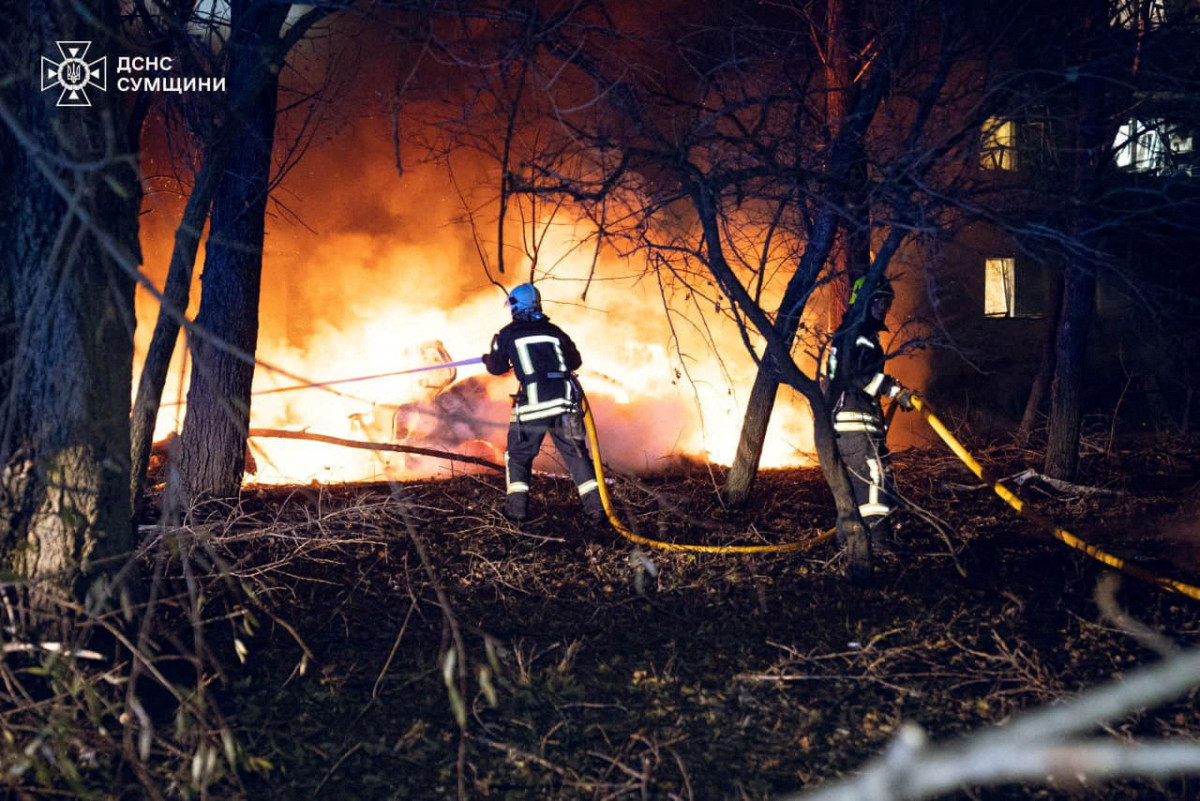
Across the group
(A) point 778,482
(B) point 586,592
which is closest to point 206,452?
(B) point 586,592

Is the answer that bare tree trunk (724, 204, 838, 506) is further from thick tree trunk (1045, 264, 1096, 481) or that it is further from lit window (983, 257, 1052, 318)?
lit window (983, 257, 1052, 318)

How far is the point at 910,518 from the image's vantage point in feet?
24.0

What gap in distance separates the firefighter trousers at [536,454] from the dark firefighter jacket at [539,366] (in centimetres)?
8

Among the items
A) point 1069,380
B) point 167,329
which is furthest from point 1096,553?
point 167,329

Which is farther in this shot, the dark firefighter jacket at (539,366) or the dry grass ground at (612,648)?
the dark firefighter jacket at (539,366)

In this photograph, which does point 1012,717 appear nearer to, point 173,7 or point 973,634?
point 973,634

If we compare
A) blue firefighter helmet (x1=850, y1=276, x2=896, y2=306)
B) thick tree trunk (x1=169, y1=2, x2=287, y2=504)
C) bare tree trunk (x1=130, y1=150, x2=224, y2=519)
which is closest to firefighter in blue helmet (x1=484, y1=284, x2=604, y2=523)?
thick tree trunk (x1=169, y1=2, x2=287, y2=504)

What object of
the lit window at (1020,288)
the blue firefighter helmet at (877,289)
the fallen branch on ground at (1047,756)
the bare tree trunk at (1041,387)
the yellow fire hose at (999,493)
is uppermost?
the lit window at (1020,288)

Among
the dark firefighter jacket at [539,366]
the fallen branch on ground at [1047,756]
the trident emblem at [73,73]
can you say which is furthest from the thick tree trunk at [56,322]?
the fallen branch on ground at [1047,756]

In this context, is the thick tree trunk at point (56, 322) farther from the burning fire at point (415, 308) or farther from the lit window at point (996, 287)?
the lit window at point (996, 287)

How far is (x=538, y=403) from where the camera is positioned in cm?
710

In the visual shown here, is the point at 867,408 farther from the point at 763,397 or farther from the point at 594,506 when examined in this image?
the point at 594,506

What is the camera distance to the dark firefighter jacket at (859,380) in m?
6.07

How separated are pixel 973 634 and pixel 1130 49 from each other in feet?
11.0
